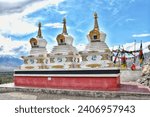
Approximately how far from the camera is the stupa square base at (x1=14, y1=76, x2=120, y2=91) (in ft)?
47.8

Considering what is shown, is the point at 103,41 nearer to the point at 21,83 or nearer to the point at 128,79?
the point at 128,79

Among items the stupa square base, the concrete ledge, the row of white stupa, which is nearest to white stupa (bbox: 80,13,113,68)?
the row of white stupa

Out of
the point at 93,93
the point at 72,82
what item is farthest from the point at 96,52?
the point at 93,93

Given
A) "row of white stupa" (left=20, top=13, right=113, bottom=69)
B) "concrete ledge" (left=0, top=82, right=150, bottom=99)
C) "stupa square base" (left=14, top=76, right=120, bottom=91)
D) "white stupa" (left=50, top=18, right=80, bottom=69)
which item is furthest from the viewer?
"white stupa" (left=50, top=18, right=80, bottom=69)

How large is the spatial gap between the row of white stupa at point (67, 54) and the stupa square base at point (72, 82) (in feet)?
3.06

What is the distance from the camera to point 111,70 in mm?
14523

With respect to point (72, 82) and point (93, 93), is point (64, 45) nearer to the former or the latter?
point (72, 82)

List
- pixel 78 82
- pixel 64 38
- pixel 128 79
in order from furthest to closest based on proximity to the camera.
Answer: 1. pixel 128 79
2. pixel 64 38
3. pixel 78 82

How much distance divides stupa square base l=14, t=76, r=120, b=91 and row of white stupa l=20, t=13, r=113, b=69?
36.7 inches

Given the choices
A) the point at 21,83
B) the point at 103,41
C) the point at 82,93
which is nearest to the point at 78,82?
the point at 82,93

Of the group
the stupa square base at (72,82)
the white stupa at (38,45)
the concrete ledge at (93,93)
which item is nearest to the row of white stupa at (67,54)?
the white stupa at (38,45)

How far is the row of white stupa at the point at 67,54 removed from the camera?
Result: 15.6 m

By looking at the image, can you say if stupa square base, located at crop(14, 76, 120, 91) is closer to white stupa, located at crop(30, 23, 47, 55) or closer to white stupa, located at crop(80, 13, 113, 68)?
white stupa, located at crop(80, 13, 113, 68)

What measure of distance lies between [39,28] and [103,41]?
6671 mm
